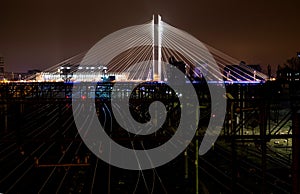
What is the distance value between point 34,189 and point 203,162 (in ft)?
11.6

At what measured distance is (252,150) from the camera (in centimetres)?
837

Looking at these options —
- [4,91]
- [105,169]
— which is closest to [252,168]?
[105,169]

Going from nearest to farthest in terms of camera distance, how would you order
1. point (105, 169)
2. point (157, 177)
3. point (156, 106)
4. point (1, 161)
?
point (157, 177), point (105, 169), point (1, 161), point (156, 106)

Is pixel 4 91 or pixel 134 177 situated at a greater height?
pixel 4 91

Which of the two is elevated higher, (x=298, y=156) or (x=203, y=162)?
(x=298, y=156)

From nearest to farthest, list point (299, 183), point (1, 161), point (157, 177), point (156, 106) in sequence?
point (299, 183) < point (157, 177) < point (1, 161) < point (156, 106)

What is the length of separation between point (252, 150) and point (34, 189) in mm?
5010

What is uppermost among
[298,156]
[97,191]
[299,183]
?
[298,156]

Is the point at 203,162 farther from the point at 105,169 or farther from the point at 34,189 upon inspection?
the point at 34,189

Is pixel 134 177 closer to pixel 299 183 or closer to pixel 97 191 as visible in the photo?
pixel 97 191

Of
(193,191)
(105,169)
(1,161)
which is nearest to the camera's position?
(193,191)

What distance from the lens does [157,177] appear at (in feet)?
21.5

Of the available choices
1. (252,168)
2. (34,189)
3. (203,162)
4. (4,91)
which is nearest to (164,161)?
(203,162)

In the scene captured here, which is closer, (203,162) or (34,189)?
(34,189)
